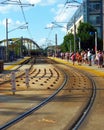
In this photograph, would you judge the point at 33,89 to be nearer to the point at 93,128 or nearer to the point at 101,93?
the point at 101,93

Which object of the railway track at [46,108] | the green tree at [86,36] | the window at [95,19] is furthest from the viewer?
the window at [95,19]

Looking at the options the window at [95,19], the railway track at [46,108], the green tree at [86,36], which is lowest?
the railway track at [46,108]

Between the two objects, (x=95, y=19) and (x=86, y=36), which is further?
(x=95, y=19)

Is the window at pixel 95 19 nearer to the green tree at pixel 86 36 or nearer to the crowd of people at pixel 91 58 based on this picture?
the green tree at pixel 86 36

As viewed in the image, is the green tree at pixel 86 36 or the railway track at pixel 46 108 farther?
the green tree at pixel 86 36

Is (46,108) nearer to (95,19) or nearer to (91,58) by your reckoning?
(91,58)

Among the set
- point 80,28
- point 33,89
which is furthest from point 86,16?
point 33,89

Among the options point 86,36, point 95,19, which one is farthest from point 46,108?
point 95,19

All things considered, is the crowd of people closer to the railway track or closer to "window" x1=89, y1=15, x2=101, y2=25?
the railway track

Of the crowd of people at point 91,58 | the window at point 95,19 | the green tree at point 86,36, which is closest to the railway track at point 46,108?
the crowd of people at point 91,58

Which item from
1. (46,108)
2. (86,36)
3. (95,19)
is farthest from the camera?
(95,19)

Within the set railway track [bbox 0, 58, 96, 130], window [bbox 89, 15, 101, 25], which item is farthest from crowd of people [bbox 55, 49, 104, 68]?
window [bbox 89, 15, 101, 25]

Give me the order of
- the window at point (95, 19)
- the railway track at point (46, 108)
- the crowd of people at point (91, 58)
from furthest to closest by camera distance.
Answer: the window at point (95, 19)
the crowd of people at point (91, 58)
the railway track at point (46, 108)

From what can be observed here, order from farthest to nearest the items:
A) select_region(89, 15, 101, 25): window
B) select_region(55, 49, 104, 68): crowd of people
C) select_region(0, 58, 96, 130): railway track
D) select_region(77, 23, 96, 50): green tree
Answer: select_region(89, 15, 101, 25): window → select_region(77, 23, 96, 50): green tree → select_region(55, 49, 104, 68): crowd of people → select_region(0, 58, 96, 130): railway track
